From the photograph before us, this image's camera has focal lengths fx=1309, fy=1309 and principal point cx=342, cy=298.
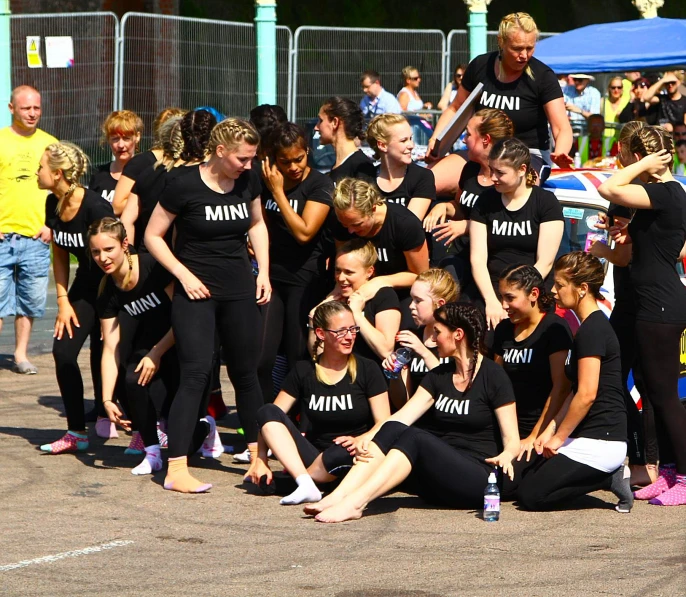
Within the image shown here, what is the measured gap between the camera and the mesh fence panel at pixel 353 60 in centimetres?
1862

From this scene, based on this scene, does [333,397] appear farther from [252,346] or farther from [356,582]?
[356,582]

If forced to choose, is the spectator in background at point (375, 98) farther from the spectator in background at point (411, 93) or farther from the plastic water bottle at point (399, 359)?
the plastic water bottle at point (399, 359)

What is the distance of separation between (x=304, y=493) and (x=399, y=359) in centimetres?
95

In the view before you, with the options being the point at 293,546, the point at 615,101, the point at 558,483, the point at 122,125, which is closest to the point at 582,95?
the point at 615,101

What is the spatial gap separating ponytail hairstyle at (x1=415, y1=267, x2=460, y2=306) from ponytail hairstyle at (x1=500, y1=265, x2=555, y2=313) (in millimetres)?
307

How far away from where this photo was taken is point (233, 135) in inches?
287

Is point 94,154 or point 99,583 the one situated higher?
point 94,154

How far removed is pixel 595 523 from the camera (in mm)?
6605

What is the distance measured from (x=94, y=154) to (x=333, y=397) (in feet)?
34.1

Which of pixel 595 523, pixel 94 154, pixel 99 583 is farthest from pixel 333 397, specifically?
pixel 94 154

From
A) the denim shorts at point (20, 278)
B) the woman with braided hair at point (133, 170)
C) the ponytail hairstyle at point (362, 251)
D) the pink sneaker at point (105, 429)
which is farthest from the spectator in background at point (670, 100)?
the pink sneaker at point (105, 429)

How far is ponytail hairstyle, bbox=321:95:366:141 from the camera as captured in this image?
8.21 m

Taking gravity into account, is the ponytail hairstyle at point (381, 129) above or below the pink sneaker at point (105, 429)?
above

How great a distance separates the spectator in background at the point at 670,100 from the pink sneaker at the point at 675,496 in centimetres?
970
